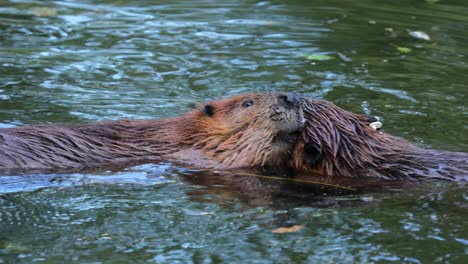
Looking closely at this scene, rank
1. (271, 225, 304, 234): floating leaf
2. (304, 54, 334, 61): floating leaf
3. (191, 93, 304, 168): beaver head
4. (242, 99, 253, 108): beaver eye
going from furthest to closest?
(304, 54, 334, 61): floating leaf → (242, 99, 253, 108): beaver eye → (191, 93, 304, 168): beaver head → (271, 225, 304, 234): floating leaf

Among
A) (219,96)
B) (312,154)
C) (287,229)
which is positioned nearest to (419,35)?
(219,96)

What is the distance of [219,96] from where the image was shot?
32.2 feet

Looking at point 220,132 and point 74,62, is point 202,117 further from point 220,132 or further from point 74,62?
point 74,62

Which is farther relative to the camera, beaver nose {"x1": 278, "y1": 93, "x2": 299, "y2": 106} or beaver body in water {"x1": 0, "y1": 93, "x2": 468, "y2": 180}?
beaver body in water {"x1": 0, "y1": 93, "x2": 468, "y2": 180}

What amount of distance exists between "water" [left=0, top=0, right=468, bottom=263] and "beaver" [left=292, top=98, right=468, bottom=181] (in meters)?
0.27

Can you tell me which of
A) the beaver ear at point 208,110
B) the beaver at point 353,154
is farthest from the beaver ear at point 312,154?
the beaver ear at point 208,110

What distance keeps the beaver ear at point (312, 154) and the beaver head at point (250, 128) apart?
130 millimetres

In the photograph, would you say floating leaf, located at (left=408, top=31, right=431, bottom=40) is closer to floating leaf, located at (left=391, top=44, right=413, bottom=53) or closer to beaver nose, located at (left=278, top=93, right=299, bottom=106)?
floating leaf, located at (left=391, top=44, right=413, bottom=53)

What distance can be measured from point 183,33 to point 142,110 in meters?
3.53

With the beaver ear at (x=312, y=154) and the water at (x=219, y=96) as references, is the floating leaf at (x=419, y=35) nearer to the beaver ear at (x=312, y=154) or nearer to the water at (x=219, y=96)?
the water at (x=219, y=96)

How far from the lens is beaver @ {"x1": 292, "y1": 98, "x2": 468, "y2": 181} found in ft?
23.5

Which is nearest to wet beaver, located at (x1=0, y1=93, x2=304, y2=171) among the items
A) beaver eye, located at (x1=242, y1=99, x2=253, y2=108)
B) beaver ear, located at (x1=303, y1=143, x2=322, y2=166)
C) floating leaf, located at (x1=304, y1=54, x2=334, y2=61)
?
beaver eye, located at (x1=242, y1=99, x2=253, y2=108)

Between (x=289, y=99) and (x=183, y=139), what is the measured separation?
1.12m

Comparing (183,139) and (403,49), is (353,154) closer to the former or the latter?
(183,139)
